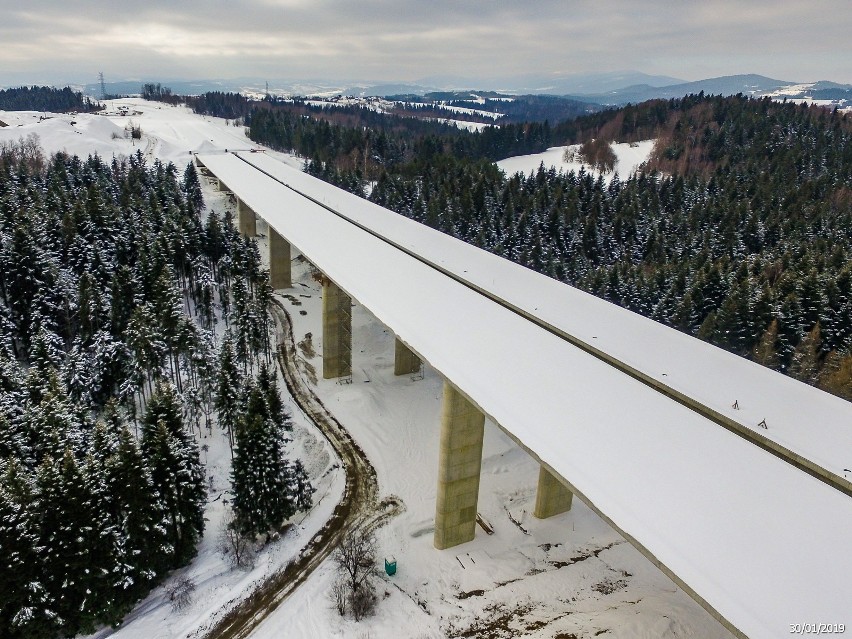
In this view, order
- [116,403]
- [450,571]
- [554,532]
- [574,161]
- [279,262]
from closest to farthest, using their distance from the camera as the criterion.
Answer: [450,571], [554,532], [116,403], [279,262], [574,161]

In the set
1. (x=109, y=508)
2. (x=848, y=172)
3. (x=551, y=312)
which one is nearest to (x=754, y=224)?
(x=848, y=172)

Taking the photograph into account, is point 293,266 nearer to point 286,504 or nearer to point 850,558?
point 286,504

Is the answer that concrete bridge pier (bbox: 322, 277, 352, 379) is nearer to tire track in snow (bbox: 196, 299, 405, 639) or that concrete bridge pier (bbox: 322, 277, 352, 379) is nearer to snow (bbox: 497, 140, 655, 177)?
tire track in snow (bbox: 196, 299, 405, 639)

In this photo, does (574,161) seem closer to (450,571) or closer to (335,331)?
(335,331)

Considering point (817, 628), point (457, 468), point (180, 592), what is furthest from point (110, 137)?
point (817, 628)

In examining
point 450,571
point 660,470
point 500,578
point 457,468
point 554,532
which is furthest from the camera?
point 554,532

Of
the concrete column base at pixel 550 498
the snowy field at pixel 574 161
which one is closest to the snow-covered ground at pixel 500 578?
the concrete column base at pixel 550 498

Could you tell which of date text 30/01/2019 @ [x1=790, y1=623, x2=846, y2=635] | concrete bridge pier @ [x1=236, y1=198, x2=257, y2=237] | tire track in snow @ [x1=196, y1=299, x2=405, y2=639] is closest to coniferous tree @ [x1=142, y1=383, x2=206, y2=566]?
tire track in snow @ [x1=196, y1=299, x2=405, y2=639]
